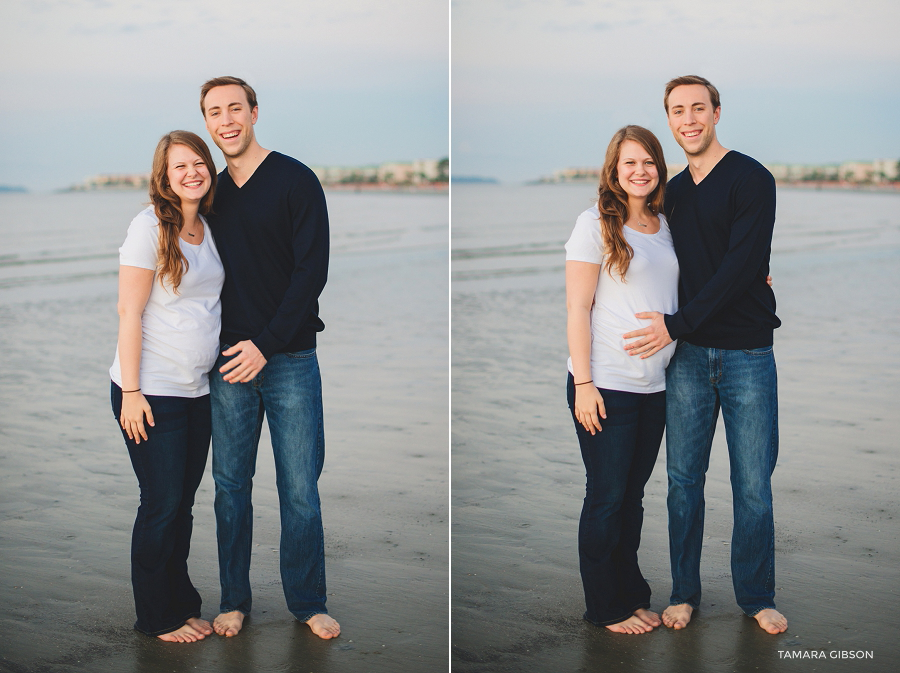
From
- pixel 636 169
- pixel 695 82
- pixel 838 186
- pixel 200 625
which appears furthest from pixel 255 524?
pixel 838 186

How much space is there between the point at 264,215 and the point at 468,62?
23.4 meters

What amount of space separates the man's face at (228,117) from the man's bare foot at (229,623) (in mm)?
1408

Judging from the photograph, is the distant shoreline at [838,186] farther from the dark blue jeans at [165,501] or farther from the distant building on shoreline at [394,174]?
the dark blue jeans at [165,501]

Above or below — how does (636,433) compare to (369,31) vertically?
below

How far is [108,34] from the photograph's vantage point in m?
23.4

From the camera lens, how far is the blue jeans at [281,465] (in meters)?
2.71

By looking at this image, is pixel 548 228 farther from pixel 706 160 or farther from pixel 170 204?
pixel 170 204

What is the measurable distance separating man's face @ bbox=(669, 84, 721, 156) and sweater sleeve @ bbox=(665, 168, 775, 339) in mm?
179

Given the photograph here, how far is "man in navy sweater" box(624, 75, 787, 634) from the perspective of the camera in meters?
2.64

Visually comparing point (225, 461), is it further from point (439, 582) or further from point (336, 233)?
point (336, 233)

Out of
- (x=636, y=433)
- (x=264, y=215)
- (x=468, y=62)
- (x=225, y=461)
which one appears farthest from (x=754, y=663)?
(x=468, y=62)

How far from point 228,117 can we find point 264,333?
2.12 ft

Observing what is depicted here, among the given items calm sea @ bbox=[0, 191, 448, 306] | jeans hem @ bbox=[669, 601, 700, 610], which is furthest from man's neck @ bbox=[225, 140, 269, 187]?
calm sea @ bbox=[0, 191, 448, 306]

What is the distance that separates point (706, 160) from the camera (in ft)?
9.03
